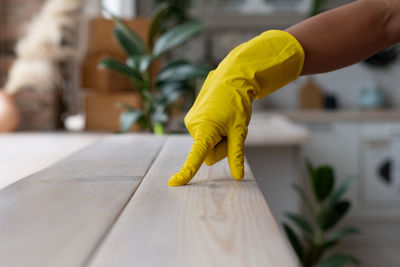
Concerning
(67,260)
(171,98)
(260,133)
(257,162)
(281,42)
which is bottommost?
(257,162)

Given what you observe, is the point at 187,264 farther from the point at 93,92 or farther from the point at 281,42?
the point at 93,92

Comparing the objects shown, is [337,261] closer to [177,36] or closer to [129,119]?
[129,119]

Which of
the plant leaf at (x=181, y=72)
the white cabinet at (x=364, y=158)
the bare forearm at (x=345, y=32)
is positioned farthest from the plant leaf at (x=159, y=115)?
the white cabinet at (x=364, y=158)

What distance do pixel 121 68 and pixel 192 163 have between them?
118 centimetres

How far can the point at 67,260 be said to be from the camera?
0.33m

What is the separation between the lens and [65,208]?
0.48 metres

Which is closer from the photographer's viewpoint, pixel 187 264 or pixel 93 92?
pixel 187 264

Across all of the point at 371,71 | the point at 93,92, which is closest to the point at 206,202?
the point at 93,92

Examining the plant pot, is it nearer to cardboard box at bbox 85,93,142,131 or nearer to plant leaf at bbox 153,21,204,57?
cardboard box at bbox 85,93,142,131

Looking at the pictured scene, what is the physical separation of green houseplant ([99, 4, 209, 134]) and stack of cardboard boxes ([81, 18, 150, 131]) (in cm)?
38

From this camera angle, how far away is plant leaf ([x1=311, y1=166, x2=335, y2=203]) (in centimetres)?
181

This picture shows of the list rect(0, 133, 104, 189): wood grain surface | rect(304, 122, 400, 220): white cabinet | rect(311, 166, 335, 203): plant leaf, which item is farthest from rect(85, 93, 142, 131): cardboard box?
rect(304, 122, 400, 220): white cabinet

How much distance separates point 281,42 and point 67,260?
0.56 metres

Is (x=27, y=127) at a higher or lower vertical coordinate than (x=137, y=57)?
lower
